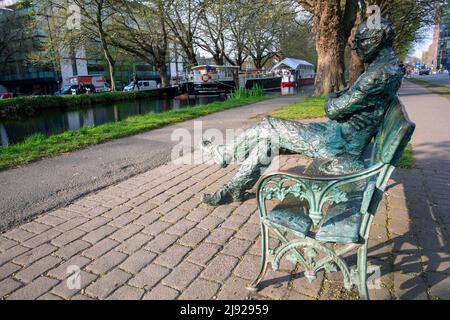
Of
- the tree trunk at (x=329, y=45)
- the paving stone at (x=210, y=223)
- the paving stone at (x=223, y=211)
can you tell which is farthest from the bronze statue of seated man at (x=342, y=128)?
the tree trunk at (x=329, y=45)

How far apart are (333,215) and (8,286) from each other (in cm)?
230

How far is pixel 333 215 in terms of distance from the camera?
198 centimetres

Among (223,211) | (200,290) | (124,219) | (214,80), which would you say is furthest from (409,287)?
(214,80)

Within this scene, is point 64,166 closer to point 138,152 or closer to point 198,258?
point 138,152

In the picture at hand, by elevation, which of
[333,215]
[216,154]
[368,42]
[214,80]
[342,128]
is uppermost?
[214,80]

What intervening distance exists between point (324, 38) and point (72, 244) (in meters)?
15.4

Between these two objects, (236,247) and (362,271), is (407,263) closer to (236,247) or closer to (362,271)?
(362,271)

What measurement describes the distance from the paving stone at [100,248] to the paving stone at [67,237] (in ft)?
0.92

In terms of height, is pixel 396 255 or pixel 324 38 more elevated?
pixel 324 38

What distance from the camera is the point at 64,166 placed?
18.2 ft

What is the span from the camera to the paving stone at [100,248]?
2.73 meters

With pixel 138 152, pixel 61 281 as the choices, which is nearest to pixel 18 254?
pixel 61 281

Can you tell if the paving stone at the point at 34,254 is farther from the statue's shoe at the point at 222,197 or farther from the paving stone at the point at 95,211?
the statue's shoe at the point at 222,197

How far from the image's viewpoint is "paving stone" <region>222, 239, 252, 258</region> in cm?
268
